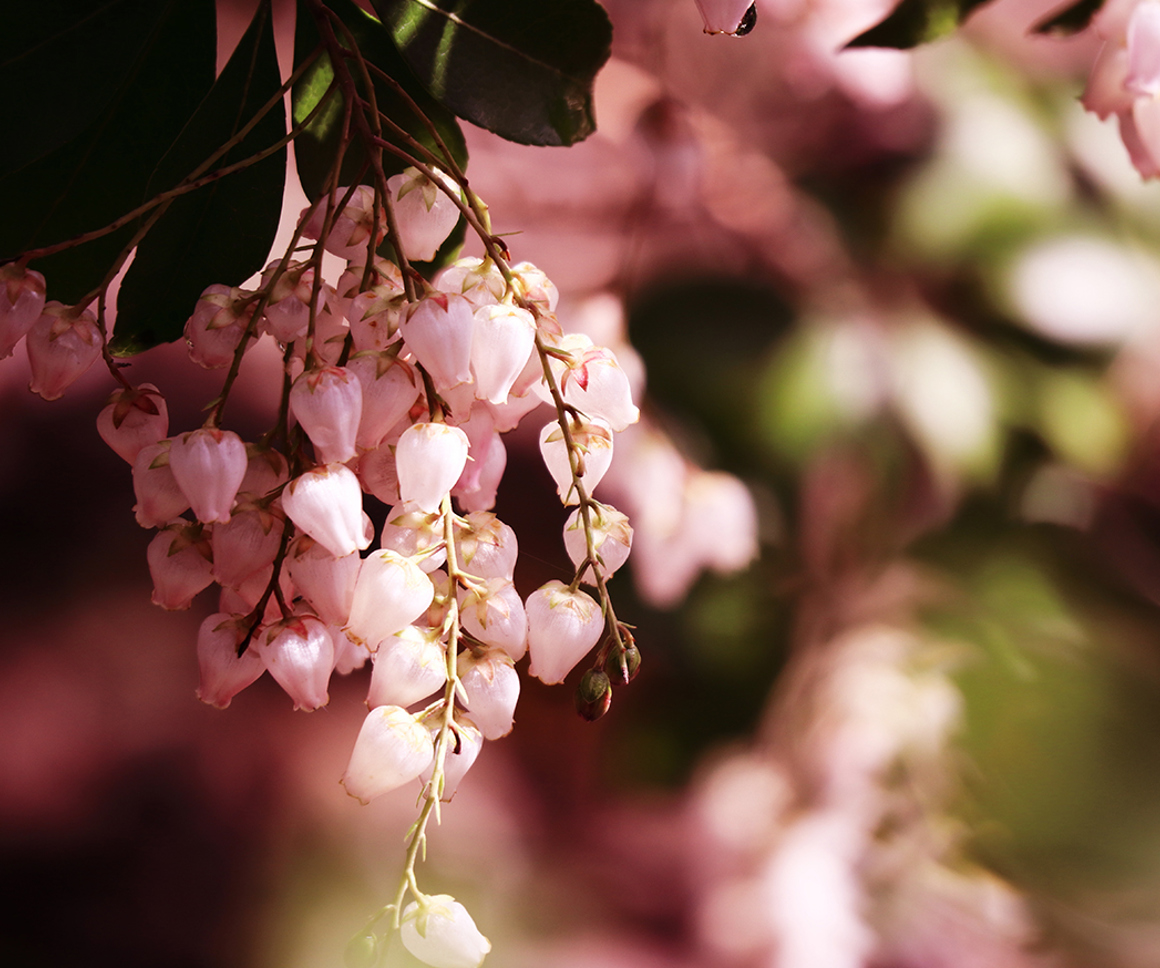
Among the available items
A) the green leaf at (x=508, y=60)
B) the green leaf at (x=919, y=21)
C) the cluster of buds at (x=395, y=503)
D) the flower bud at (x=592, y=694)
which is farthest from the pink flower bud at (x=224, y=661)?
the green leaf at (x=919, y=21)

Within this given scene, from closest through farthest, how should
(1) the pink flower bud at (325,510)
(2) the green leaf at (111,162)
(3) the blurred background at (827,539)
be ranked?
(1) the pink flower bud at (325,510) < (2) the green leaf at (111,162) < (3) the blurred background at (827,539)

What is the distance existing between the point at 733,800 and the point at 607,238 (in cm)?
45

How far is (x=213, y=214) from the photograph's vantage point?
0.38 metres

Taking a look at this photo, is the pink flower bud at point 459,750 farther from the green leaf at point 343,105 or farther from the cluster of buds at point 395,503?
the green leaf at point 343,105

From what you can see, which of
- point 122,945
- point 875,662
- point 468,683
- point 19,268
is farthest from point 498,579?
point 875,662

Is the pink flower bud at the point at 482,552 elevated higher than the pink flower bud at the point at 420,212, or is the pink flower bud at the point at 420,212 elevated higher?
the pink flower bud at the point at 420,212

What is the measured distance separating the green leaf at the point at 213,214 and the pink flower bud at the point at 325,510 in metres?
0.15

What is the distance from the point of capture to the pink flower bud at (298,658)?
28cm

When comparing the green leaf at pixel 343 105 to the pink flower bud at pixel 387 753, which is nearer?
the pink flower bud at pixel 387 753

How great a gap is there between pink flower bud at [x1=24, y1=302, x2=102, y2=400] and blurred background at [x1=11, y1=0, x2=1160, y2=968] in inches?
11.1

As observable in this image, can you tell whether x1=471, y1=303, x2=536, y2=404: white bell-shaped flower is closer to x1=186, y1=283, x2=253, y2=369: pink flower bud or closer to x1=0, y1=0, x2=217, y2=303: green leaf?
x1=186, y1=283, x2=253, y2=369: pink flower bud

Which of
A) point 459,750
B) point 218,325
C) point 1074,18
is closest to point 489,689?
point 459,750

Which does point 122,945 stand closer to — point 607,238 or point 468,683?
point 468,683

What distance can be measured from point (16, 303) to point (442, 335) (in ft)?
0.43
